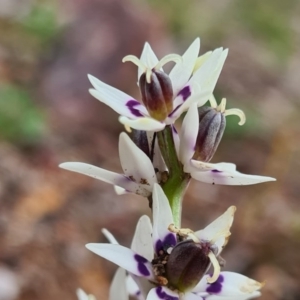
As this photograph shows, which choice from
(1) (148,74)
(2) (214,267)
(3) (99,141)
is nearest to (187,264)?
(2) (214,267)

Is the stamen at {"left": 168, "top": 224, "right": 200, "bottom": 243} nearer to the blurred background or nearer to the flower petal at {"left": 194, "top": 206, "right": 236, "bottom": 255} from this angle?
the flower petal at {"left": 194, "top": 206, "right": 236, "bottom": 255}

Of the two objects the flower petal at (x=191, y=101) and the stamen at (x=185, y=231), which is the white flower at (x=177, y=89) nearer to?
the flower petal at (x=191, y=101)

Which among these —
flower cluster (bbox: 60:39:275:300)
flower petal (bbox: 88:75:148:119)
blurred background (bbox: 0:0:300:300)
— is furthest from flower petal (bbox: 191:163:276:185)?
blurred background (bbox: 0:0:300:300)

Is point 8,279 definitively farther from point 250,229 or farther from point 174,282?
point 174,282

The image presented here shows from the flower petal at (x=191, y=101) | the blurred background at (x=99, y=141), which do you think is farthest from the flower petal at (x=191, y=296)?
the blurred background at (x=99, y=141)

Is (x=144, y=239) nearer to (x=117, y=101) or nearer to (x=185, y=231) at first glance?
(x=185, y=231)

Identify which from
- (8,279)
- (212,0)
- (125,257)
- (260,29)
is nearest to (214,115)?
(125,257)
